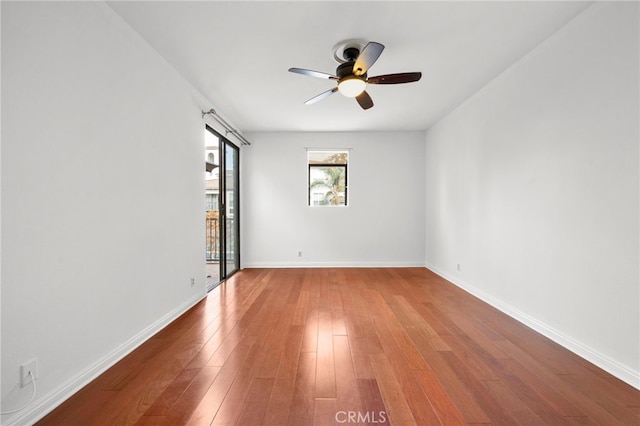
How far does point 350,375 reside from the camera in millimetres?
1947

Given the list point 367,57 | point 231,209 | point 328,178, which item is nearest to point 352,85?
point 367,57

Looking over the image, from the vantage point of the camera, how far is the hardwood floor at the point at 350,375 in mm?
1585

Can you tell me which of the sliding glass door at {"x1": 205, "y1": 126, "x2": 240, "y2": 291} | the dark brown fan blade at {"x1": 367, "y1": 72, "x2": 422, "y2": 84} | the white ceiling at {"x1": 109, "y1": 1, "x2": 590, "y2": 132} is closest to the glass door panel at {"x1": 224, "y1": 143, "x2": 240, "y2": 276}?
the sliding glass door at {"x1": 205, "y1": 126, "x2": 240, "y2": 291}

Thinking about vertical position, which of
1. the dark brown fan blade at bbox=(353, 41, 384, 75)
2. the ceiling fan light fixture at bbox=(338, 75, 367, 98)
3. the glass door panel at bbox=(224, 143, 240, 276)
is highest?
the dark brown fan blade at bbox=(353, 41, 384, 75)

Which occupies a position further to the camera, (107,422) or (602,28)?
(602,28)

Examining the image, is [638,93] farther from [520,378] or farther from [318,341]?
[318,341]

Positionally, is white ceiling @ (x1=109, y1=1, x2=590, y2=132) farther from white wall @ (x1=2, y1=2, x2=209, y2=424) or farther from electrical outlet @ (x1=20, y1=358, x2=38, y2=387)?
electrical outlet @ (x1=20, y1=358, x2=38, y2=387)

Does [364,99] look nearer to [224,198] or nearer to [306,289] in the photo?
[306,289]

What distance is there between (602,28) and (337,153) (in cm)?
407

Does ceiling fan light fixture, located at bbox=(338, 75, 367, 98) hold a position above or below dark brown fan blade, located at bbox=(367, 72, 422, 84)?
below

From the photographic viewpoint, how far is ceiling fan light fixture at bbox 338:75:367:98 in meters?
2.63

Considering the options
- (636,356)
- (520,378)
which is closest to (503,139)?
(636,356)

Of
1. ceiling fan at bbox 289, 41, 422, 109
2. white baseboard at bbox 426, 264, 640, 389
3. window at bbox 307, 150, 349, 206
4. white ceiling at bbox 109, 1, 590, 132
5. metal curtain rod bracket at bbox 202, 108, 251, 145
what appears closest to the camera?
white baseboard at bbox 426, 264, 640, 389

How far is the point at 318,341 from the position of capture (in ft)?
8.09
